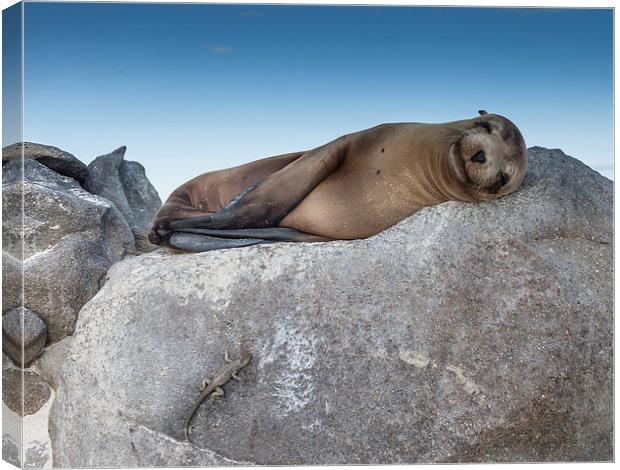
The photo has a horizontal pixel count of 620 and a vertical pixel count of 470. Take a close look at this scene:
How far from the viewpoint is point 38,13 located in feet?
14.3

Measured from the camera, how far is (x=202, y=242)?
4586mm

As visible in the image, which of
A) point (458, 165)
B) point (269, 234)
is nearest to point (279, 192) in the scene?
point (269, 234)

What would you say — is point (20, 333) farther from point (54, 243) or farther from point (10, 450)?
point (10, 450)

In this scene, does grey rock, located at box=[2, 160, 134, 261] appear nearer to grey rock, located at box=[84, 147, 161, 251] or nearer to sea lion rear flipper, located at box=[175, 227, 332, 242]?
grey rock, located at box=[84, 147, 161, 251]

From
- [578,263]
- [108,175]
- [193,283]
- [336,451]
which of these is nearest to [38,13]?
[108,175]

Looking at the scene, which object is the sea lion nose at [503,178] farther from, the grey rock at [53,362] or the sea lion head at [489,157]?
the grey rock at [53,362]

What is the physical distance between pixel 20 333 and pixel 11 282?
27cm

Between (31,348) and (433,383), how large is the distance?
2.10m

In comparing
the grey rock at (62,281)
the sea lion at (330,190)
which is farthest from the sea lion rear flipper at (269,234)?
the grey rock at (62,281)

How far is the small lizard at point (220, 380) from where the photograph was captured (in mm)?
4199

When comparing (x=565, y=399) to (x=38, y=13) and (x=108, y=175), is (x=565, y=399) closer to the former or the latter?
(x=108, y=175)

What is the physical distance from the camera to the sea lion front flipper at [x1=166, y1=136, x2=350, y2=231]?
15.0 ft

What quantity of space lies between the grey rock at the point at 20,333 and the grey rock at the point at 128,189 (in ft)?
2.31

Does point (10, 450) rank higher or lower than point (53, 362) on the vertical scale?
lower
